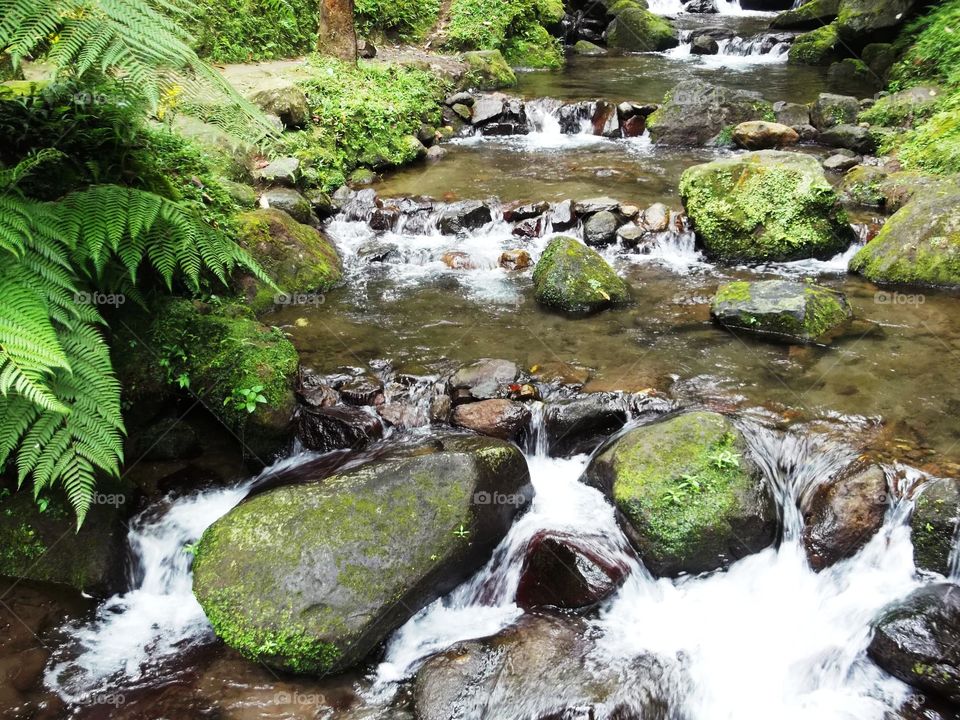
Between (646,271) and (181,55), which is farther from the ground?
(181,55)

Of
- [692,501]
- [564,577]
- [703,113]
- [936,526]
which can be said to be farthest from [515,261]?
[703,113]

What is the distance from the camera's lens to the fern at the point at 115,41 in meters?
2.55

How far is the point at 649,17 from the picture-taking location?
62.4 feet

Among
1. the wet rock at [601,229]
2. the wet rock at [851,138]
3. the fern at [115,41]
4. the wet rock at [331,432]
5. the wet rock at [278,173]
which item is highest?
the fern at [115,41]

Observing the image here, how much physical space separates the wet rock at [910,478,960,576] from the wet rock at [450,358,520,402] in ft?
9.61

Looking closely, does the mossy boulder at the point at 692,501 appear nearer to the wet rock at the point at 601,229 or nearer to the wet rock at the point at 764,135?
the wet rock at the point at 601,229

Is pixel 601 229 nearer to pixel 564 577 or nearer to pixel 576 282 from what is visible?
pixel 576 282

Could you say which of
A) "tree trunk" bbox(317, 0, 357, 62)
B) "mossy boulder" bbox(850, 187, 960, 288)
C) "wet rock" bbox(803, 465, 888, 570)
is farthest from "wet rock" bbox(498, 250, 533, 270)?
"tree trunk" bbox(317, 0, 357, 62)

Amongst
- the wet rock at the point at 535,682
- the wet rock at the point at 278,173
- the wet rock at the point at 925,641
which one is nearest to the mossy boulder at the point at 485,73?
the wet rock at the point at 278,173

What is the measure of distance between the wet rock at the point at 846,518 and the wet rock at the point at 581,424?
1530mm

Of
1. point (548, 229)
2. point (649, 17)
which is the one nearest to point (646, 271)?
point (548, 229)

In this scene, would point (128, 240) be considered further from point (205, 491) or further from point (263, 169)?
point (263, 169)

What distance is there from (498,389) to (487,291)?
2.12 metres

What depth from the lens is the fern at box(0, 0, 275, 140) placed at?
2.55 metres
